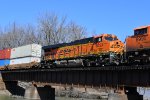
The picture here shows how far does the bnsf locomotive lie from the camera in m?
27.7

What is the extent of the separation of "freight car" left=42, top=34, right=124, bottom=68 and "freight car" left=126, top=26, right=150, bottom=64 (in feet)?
5.55

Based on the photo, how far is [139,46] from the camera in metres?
27.8

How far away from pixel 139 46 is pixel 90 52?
26.9 ft

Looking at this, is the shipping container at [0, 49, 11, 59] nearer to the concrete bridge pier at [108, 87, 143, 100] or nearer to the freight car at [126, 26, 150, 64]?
the concrete bridge pier at [108, 87, 143, 100]

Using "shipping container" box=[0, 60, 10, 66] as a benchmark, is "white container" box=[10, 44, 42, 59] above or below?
above

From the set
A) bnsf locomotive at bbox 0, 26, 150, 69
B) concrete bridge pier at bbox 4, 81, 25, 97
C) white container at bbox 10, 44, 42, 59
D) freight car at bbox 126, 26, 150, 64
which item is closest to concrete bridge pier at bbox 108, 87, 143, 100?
bnsf locomotive at bbox 0, 26, 150, 69

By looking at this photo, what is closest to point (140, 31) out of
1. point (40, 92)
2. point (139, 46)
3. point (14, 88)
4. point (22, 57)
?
point (139, 46)

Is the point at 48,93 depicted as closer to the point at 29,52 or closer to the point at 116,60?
the point at 29,52

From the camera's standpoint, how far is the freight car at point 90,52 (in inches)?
1250

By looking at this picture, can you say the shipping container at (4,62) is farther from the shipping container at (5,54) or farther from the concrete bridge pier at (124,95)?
the concrete bridge pier at (124,95)

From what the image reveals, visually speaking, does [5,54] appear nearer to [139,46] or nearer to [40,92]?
[40,92]

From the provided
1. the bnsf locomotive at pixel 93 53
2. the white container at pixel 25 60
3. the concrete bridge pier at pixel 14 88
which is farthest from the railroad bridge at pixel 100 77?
the concrete bridge pier at pixel 14 88

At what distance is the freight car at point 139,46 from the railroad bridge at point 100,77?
97 centimetres

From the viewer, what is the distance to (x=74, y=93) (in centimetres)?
5375
